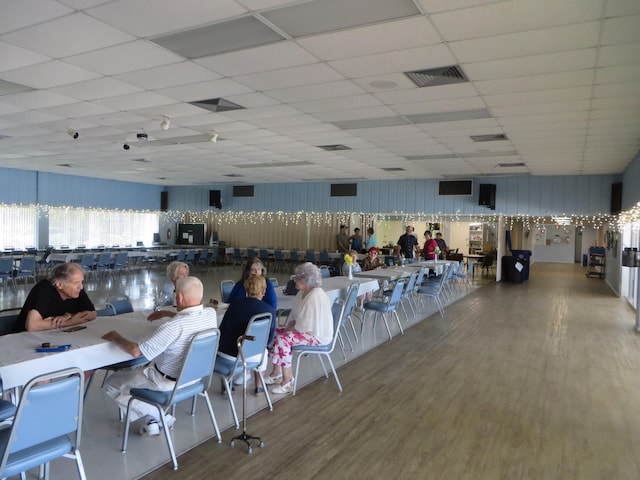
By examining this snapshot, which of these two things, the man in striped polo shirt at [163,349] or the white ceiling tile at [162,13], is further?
the white ceiling tile at [162,13]

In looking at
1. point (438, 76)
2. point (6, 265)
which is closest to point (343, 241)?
point (6, 265)

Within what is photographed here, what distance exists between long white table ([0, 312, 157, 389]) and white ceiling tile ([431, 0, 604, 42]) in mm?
3266

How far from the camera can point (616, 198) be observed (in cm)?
1151

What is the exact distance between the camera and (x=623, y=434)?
3.73m

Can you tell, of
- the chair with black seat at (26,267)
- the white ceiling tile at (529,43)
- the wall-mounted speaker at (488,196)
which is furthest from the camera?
the wall-mounted speaker at (488,196)

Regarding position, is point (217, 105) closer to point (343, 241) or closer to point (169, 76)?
point (169, 76)

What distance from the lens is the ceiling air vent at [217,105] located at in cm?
602

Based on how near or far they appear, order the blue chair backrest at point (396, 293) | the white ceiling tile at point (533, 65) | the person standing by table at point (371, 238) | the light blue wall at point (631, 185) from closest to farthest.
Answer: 1. the white ceiling tile at point (533, 65)
2. the blue chair backrest at point (396, 293)
3. the light blue wall at point (631, 185)
4. the person standing by table at point (371, 238)

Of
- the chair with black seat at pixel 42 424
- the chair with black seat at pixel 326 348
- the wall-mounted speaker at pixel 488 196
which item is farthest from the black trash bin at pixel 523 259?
the chair with black seat at pixel 42 424

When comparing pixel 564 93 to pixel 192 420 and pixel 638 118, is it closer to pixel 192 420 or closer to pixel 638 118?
pixel 638 118

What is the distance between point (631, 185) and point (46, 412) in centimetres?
1042

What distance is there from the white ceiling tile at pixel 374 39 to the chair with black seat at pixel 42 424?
10.2 feet

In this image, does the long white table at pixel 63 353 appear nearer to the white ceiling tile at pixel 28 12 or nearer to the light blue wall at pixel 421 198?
the white ceiling tile at pixel 28 12

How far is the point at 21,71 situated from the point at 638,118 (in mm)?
7447
